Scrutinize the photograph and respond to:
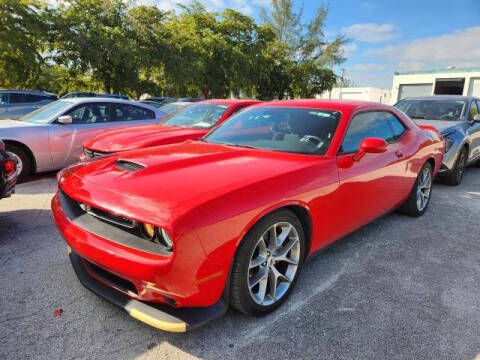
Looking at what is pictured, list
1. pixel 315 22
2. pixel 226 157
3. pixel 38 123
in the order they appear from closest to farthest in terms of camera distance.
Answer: pixel 226 157
pixel 38 123
pixel 315 22

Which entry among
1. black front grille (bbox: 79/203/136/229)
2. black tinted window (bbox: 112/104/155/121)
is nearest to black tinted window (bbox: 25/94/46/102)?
black tinted window (bbox: 112/104/155/121)

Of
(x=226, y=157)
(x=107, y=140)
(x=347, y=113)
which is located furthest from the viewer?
(x=107, y=140)

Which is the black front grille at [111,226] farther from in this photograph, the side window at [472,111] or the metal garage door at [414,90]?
the metal garage door at [414,90]

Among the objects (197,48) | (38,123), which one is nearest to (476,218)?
(38,123)

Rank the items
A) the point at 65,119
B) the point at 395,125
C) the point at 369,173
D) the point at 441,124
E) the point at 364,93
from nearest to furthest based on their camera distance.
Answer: the point at 369,173, the point at 395,125, the point at 65,119, the point at 441,124, the point at 364,93

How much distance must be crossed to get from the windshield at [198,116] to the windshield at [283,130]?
7.98ft

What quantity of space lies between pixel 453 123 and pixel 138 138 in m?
5.56

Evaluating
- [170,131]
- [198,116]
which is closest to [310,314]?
[170,131]

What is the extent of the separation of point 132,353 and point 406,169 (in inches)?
130

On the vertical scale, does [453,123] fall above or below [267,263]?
above

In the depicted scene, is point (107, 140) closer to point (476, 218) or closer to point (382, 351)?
point (382, 351)

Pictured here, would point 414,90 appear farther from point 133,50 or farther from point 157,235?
point 157,235

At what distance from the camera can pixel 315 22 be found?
41.8 m

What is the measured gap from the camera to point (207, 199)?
201 centimetres
